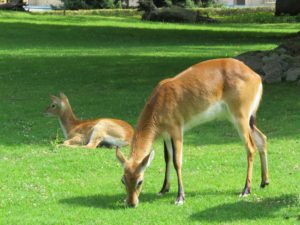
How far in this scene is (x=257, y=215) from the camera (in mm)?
8273

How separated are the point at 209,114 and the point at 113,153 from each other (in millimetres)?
2917

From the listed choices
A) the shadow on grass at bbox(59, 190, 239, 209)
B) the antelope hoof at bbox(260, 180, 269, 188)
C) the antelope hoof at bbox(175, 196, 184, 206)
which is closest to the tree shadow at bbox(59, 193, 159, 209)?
the shadow on grass at bbox(59, 190, 239, 209)

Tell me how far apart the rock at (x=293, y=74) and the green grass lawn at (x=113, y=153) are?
1.50 ft

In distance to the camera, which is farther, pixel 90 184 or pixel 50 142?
pixel 50 142

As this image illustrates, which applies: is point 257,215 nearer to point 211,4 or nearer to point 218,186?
point 218,186

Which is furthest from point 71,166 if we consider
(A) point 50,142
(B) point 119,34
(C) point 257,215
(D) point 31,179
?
(B) point 119,34

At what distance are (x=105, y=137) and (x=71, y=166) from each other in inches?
63.5

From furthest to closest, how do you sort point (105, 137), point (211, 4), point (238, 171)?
1. point (211, 4)
2. point (105, 137)
3. point (238, 171)

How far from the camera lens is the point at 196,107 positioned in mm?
9062

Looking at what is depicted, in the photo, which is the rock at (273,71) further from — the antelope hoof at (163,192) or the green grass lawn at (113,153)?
the antelope hoof at (163,192)

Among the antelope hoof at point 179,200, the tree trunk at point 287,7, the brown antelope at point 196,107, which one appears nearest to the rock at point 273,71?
the brown antelope at point 196,107

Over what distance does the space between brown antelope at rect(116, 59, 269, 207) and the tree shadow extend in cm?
21

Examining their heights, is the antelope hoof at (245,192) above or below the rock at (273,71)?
above

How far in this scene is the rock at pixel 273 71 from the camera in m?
19.5
